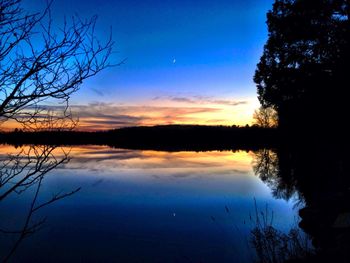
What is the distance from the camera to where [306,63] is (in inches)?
908

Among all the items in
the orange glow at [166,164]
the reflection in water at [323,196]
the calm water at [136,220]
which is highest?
the reflection in water at [323,196]

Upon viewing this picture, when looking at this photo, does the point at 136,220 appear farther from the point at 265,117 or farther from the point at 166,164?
the point at 265,117

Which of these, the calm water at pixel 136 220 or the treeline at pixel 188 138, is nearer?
the calm water at pixel 136 220

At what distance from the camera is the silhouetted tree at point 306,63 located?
19891 millimetres

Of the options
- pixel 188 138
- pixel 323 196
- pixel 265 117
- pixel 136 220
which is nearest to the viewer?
pixel 323 196

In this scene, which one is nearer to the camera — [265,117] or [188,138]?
[265,117]

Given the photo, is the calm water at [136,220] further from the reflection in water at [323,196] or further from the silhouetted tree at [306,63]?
the silhouetted tree at [306,63]

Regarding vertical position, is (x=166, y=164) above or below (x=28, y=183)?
below

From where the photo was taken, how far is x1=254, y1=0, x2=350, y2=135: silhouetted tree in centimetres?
1989

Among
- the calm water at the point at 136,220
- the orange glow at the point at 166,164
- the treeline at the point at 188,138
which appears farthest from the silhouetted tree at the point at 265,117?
the calm water at the point at 136,220

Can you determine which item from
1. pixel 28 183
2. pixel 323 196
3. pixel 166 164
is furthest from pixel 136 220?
pixel 166 164

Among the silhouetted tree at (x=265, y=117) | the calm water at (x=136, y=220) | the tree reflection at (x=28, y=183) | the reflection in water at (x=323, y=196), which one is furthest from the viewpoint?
the silhouetted tree at (x=265, y=117)

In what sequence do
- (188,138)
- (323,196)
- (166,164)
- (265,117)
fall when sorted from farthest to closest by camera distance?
(188,138)
(265,117)
(166,164)
(323,196)

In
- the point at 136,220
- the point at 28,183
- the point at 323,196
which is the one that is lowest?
the point at 136,220
